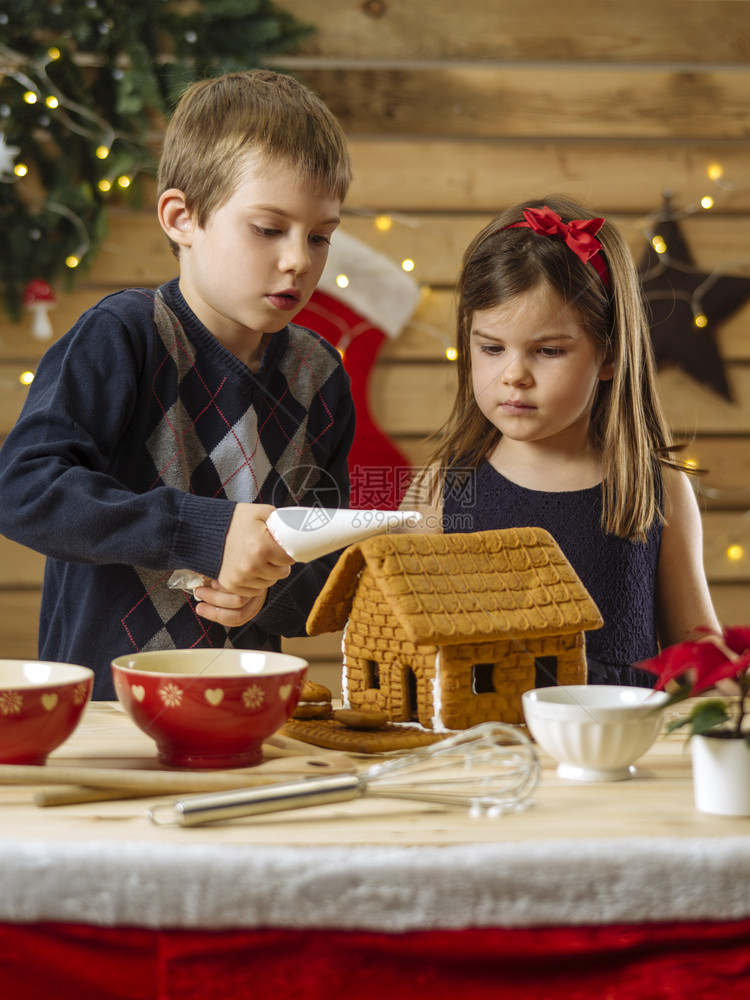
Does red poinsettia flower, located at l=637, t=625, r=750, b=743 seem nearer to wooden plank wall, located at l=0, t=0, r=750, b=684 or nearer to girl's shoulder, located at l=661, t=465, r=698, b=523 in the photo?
girl's shoulder, located at l=661, t=465, r=698, b=523

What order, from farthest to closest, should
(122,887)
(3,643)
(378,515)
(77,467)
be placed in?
1. (3,643)
2. (77,467)
3. (378,515)
4. (122,887)

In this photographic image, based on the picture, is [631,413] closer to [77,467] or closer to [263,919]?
[77,467]

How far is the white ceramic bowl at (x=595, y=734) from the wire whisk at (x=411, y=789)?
0.03 m

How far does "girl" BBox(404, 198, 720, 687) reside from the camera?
3.38 feet

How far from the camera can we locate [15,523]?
83 centimetres

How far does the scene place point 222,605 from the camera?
785 millimetres

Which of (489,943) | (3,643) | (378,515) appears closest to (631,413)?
(378,515)

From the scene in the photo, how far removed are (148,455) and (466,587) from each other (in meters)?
0.40

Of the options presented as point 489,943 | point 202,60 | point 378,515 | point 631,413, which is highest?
point 202,60

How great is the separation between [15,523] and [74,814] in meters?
0.38

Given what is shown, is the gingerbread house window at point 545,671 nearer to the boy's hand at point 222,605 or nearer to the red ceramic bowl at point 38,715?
the boy's hand at point 222,605

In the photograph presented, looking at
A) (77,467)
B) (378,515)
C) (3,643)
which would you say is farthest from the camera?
(3,643)

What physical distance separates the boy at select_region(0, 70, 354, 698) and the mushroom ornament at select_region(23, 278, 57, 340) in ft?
3.16

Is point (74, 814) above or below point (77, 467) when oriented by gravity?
below
